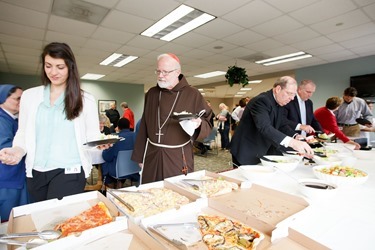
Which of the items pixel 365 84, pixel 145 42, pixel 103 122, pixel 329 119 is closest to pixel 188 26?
pixel 145 42

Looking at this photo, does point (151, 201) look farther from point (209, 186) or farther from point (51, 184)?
point (51, 184)

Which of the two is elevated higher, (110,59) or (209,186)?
(110,59)

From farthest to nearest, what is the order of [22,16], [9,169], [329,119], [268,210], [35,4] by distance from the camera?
[22,16]
[329,119]
[35,4]
[9,169]
[268,210]

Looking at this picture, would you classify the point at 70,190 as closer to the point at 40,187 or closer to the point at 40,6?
the point at 40,187

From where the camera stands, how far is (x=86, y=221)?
0.76 metres

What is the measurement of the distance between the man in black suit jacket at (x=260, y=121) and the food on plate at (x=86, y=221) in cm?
128

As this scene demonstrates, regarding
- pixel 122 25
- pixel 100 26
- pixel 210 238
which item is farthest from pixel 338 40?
pixel 210 238

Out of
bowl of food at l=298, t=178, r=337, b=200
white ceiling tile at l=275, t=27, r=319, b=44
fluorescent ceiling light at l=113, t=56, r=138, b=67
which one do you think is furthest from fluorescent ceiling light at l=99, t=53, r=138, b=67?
bowl of food at l=298, t=178, r=337, b=200

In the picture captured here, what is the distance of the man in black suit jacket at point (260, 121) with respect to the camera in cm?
192

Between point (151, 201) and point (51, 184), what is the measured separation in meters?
0.62

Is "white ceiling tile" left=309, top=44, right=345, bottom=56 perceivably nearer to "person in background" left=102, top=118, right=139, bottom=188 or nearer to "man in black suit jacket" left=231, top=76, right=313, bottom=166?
"man in black suit jacket" left=231, top=76, right=313, bottom=166

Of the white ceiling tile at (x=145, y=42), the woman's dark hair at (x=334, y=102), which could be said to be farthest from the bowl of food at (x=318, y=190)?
the white ceiling tile at (x=145, y=42)

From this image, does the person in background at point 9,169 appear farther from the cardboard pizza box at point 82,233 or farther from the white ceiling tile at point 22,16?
the white ceiling tile at point 22,16

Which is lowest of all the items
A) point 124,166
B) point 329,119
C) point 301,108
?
point 124,166
